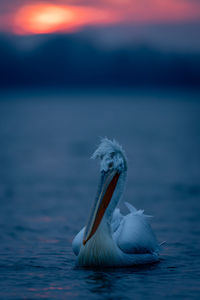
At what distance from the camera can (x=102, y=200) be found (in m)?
7.00

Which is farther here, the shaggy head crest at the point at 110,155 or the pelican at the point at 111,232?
the shaggy head crest at the point at 110,155

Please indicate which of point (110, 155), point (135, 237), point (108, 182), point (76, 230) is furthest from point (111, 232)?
point (76, 230)

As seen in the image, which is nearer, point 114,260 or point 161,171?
point 114,260

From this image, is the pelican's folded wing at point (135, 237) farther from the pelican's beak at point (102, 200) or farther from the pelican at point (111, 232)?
the pelican's beak at point (102, 200)

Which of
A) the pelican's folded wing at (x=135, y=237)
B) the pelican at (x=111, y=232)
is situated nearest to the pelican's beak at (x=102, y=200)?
the pelican at (x=111, y=232)

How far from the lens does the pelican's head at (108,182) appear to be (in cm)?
694

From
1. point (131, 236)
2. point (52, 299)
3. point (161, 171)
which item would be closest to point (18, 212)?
point (131, 236)

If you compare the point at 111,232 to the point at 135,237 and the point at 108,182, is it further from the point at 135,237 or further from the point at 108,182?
the point at 108,182

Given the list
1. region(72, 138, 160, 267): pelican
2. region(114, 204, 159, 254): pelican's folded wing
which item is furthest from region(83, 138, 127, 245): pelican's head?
region(114, 204, 159, 254): pelican's folded wing

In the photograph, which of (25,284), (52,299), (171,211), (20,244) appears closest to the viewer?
(52,299)

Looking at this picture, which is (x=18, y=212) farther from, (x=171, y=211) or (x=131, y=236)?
(x=131, y=236)

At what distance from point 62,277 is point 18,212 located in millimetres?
3949

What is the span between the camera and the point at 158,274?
22.3 ft

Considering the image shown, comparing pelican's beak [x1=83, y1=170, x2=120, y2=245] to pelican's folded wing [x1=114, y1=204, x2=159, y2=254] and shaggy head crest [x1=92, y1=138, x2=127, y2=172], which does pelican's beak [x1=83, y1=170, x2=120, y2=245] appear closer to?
shaggy head crest [x1=92, y1=138, x2=127, y2=172]
